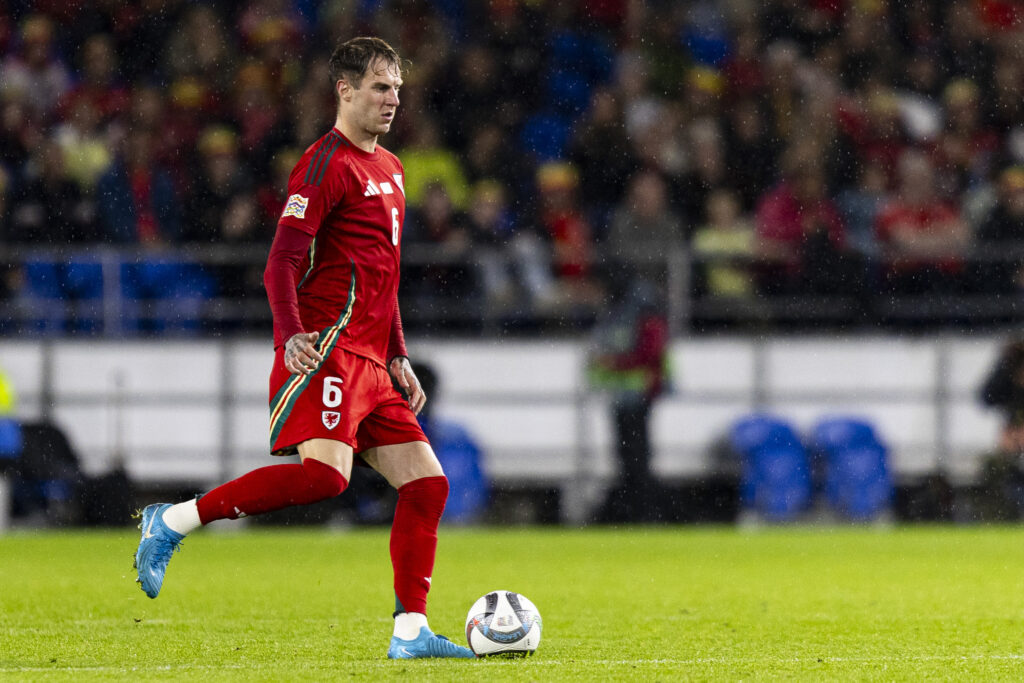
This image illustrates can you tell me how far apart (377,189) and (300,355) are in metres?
0.71

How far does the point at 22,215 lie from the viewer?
1382cm

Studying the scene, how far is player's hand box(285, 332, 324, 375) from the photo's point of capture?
5016 millimetres

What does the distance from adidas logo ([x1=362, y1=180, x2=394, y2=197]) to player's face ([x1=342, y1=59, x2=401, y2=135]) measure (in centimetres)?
17

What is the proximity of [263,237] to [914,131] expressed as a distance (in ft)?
20.3

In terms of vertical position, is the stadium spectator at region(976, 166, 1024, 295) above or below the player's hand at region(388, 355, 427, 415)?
above

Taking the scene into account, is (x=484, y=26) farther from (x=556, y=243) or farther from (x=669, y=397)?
(x=669, y=397)

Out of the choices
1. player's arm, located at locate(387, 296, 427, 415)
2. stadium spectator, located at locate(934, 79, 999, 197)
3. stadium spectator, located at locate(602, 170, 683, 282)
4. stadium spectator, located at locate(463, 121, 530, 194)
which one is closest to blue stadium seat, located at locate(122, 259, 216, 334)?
stadium spectator, located at locate(463, 121, 530, 194)

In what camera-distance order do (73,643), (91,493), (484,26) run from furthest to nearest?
(484,26), (91,493), (73,643)

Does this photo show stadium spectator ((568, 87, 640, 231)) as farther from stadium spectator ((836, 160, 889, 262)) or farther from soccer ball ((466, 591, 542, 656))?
soccer ball ((466, 591, 542, 656))

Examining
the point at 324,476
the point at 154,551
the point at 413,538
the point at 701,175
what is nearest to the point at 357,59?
the point at 324,476

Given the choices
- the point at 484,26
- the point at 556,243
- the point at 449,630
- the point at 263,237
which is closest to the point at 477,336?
the point at 556,243

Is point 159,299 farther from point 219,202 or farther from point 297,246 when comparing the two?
point 297,246

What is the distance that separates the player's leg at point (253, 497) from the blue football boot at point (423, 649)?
0.53 m

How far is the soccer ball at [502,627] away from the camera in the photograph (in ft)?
17.3
